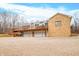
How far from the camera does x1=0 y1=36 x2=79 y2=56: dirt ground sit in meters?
3.09

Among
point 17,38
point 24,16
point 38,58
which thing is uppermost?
point 24,16

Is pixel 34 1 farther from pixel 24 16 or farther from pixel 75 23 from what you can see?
pixel 75 23

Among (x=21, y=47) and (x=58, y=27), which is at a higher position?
(x=58, y=27)

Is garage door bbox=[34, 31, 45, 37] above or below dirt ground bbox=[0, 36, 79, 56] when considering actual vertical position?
above

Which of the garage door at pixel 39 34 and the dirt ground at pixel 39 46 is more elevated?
the garage door at pixel 39 34

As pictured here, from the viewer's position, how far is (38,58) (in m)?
3.11

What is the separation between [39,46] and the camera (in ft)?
10.2

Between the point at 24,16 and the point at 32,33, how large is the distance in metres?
0.20

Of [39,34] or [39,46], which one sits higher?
[39,34]

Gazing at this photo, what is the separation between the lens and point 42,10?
313 centimetres

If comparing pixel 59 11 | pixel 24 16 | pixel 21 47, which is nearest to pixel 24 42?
pixel 21 47

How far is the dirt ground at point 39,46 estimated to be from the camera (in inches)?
122

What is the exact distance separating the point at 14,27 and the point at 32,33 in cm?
20

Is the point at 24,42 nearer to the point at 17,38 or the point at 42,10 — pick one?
the point at 17,38
